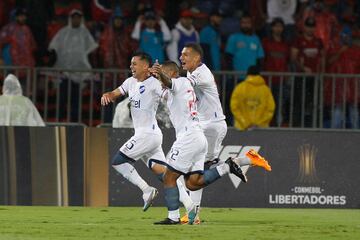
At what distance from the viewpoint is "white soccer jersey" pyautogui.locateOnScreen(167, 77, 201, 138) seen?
15797mm

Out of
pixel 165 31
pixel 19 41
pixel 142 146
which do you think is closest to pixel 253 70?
pixel 165 31

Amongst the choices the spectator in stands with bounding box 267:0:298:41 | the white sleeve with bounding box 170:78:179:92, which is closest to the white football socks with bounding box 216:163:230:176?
the white sleeve with bounding box 170:78:179:92

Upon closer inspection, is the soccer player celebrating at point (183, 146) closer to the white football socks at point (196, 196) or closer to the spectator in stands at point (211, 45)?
the white football socks at point (196, 196)

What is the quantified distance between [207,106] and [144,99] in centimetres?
113

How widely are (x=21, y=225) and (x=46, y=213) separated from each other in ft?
8.64

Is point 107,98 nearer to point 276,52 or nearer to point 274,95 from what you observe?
point 274,95

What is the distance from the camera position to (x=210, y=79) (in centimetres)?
1650

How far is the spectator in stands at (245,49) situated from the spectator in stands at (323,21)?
1394 millimetres

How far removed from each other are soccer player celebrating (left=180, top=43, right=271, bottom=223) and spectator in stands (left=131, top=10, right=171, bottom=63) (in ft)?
20.5

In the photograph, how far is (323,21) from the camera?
24562mm

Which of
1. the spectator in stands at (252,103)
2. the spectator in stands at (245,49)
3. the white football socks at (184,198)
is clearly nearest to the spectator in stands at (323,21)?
the spectator in stands at (245,49)

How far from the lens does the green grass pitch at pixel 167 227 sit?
47.8 ft

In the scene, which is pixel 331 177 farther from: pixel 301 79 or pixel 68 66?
pixel 68 66

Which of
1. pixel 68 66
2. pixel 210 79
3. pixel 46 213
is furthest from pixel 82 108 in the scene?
pixel 210 79
